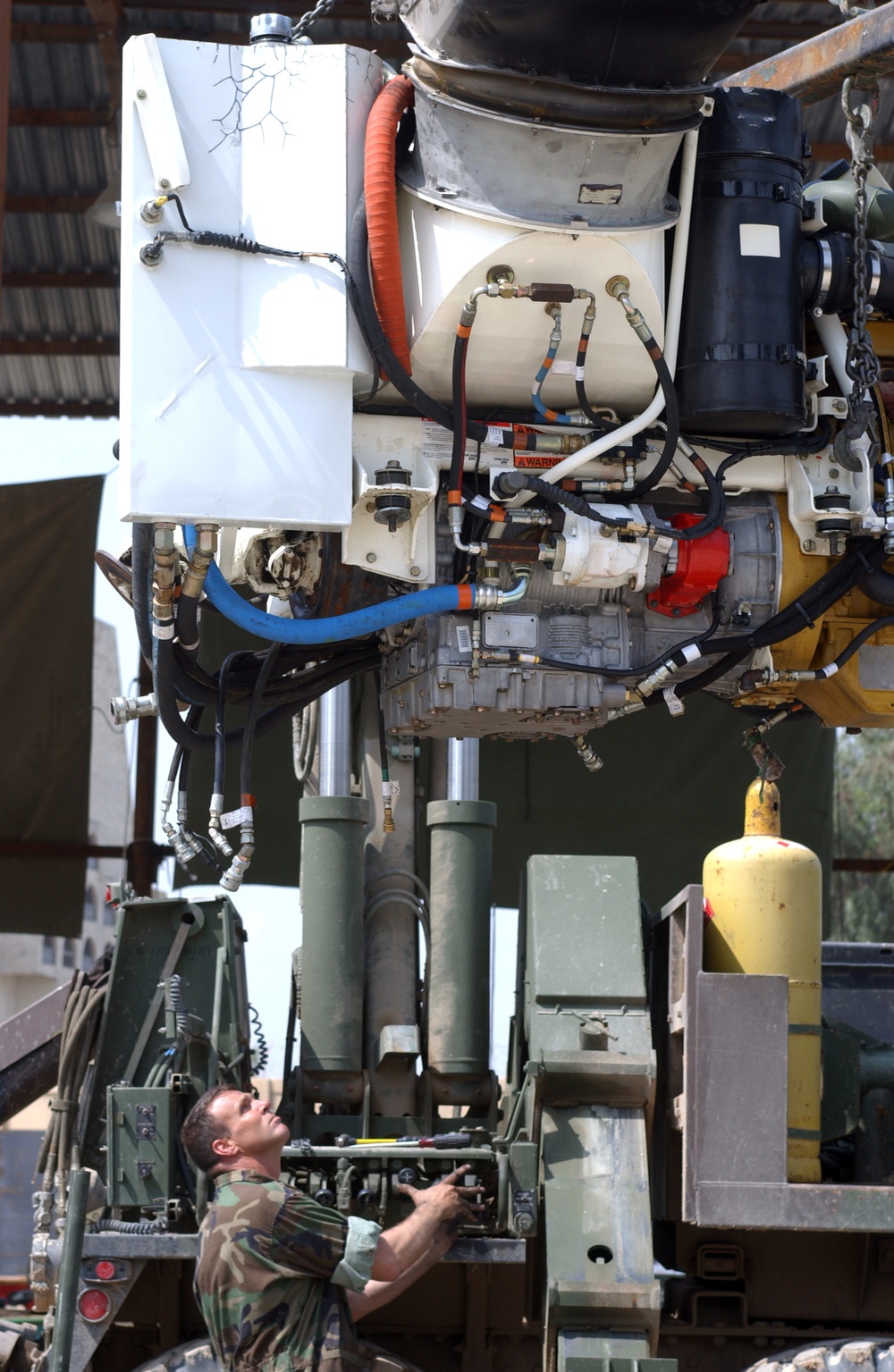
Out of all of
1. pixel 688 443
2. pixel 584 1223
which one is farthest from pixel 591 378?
pixel 584 1223

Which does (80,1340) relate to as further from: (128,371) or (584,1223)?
(128,371)

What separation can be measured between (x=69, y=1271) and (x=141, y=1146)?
1.87 meters

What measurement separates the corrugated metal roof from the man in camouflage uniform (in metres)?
9.28

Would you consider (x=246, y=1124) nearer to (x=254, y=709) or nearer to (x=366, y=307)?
(x=254, y=709)

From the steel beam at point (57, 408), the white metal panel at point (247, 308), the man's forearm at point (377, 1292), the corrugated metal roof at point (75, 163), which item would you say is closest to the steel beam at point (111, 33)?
the corrugated metal roof at point (75, 163)

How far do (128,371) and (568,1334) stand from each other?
117 inches

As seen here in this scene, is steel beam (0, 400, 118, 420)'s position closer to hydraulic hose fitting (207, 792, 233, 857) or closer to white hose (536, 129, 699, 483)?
hydraulic hose fitting (207, 792, 233, 857)

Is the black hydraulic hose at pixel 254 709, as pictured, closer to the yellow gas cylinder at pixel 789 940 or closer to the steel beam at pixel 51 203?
the yellow gas cylinder at pixel 789 940

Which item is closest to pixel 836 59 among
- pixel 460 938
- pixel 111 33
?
pixel 460 938

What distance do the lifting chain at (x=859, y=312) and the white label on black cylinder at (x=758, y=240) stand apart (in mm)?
206

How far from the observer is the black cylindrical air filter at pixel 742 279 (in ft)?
14.3

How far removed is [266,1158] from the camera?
13.4 feet

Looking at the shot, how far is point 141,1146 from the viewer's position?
19.2 ft

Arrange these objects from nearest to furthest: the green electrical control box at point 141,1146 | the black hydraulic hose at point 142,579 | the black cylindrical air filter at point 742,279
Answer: the black hydraulic hose at point 142,579 → the black cylindrical air filter at point 742,279 → the green electrical control box at point 141,1146
